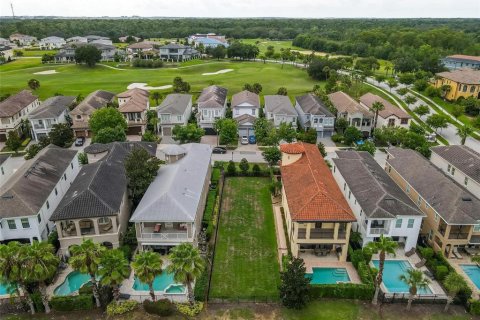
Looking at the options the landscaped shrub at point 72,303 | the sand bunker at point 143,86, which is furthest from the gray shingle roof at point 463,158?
the sand bunker at point 143,86

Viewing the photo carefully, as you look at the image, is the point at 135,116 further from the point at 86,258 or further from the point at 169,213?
the point at 86,258

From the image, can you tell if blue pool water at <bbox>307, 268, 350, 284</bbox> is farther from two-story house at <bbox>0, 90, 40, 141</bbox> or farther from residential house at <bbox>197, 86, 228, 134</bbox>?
two-story house at <bbox>0, 90, 40, 141</bbox>

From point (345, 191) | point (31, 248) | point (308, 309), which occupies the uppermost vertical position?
point (31, 248)

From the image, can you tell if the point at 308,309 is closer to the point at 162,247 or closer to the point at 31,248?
the point at 162,247

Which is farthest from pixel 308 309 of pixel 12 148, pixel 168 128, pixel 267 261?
pixel 12 148

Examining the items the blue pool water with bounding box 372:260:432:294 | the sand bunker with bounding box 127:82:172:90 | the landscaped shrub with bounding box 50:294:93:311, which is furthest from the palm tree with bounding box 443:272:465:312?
the sand bunker with bounding box 127:82:172:90
